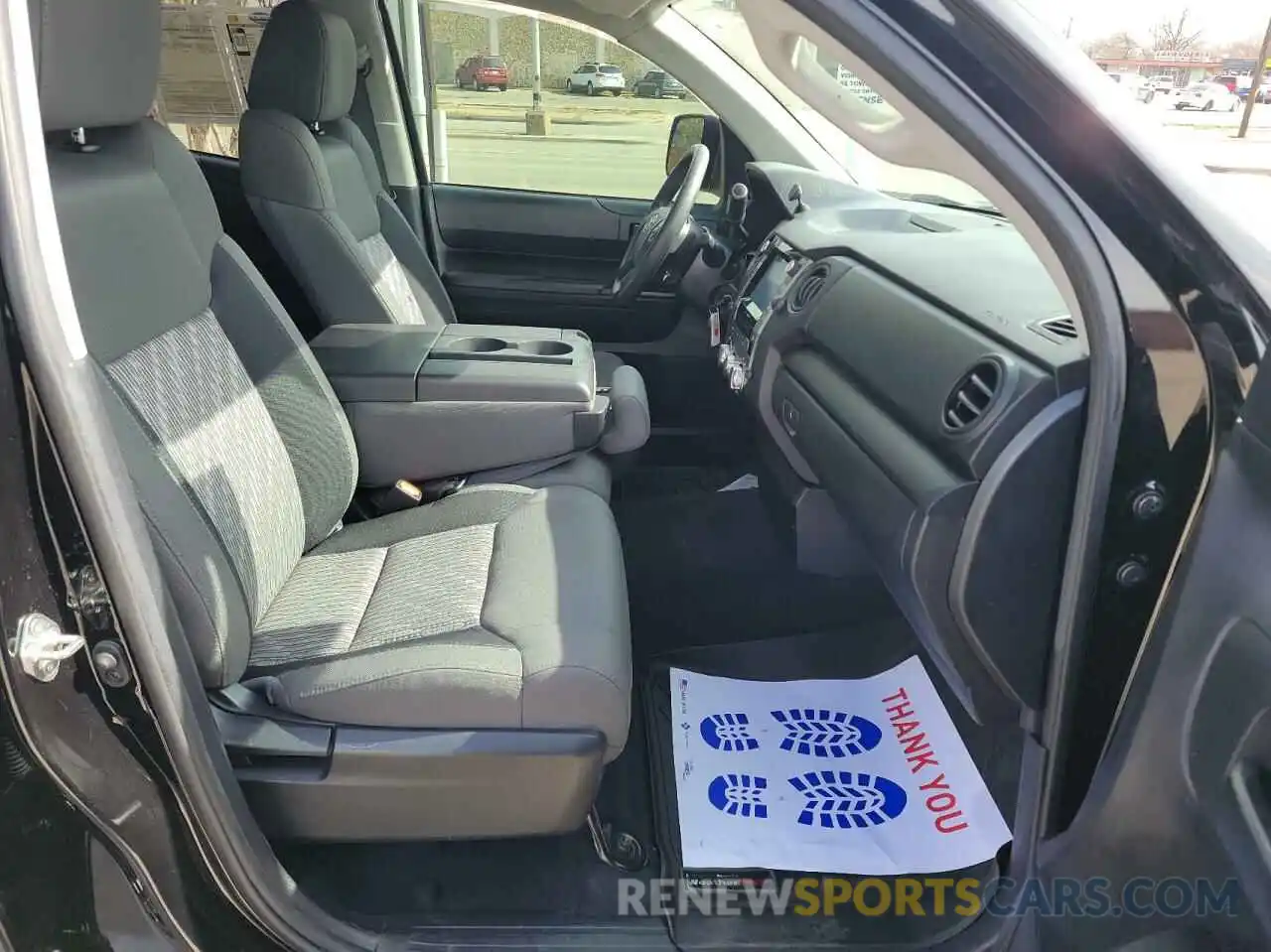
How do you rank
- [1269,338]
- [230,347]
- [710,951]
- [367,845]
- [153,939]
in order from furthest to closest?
[230,347], [367,845], [710,951], [153,939], [1269,338]

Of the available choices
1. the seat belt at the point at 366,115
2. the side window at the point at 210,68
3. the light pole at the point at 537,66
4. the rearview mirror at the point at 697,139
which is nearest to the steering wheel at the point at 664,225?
the rearview mirror at the point at 697,139

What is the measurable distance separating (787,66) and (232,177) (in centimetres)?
159

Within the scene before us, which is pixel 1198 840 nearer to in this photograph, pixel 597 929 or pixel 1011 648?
pixel 1011 648

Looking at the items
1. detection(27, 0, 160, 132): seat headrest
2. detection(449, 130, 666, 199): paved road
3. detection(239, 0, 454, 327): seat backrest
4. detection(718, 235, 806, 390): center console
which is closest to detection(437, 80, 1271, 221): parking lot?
detection(449, 130, 666, 199): paved road

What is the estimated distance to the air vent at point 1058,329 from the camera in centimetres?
113

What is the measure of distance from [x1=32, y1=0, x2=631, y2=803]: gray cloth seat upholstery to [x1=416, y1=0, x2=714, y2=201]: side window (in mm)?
1363

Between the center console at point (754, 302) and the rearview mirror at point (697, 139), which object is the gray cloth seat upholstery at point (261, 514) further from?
the rearview mirror at point (697, 139)

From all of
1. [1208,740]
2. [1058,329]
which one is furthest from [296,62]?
[1208,740]

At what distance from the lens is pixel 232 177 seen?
2428mm

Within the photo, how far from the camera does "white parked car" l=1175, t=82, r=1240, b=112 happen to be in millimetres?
1284

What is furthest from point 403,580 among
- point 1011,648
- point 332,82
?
point 332,82

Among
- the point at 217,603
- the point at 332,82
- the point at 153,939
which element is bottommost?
the point at 153,939

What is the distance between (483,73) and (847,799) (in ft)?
7.91

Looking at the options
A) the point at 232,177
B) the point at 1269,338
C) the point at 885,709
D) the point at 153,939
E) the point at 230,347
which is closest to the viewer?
the point at 1269,338
